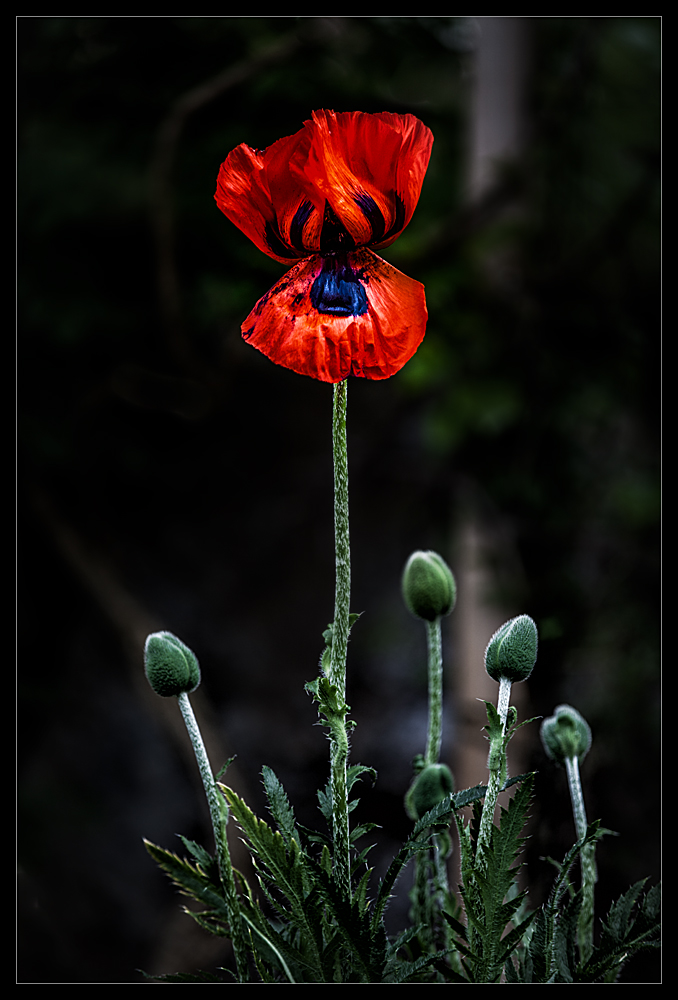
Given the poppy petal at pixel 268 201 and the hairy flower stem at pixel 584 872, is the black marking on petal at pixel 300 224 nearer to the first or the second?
the poppy petal at pixel 268 201

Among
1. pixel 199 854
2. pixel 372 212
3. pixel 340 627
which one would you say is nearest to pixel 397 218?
pixel 372 212

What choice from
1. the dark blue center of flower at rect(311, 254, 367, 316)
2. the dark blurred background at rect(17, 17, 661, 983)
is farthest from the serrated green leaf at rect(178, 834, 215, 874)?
the dark blurred background at rect(17, 17, 661, 983)

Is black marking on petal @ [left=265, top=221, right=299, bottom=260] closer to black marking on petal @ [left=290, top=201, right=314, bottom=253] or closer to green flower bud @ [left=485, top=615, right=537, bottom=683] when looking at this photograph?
black marking on petal @ [left=290, top=201, right=314, bottom=253]

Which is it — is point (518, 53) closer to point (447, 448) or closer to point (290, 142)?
point (447, 448)

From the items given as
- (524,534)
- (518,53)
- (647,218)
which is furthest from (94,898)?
(518,53)

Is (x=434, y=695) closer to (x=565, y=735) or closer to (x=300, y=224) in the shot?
(x=565, y=735)

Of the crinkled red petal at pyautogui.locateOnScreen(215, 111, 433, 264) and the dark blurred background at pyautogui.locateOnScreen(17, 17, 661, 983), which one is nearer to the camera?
the crinkled red petal at pyautogui.locateOnScreen(215, 111, 433, 264)

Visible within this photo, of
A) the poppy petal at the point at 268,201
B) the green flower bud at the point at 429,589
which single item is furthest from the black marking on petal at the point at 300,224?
the green flower bud at the point at 429,589

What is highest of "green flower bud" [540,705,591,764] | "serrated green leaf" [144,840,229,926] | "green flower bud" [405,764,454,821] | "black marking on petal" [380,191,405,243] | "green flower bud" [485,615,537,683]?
"black marking on petal" [380,191,405,243]
